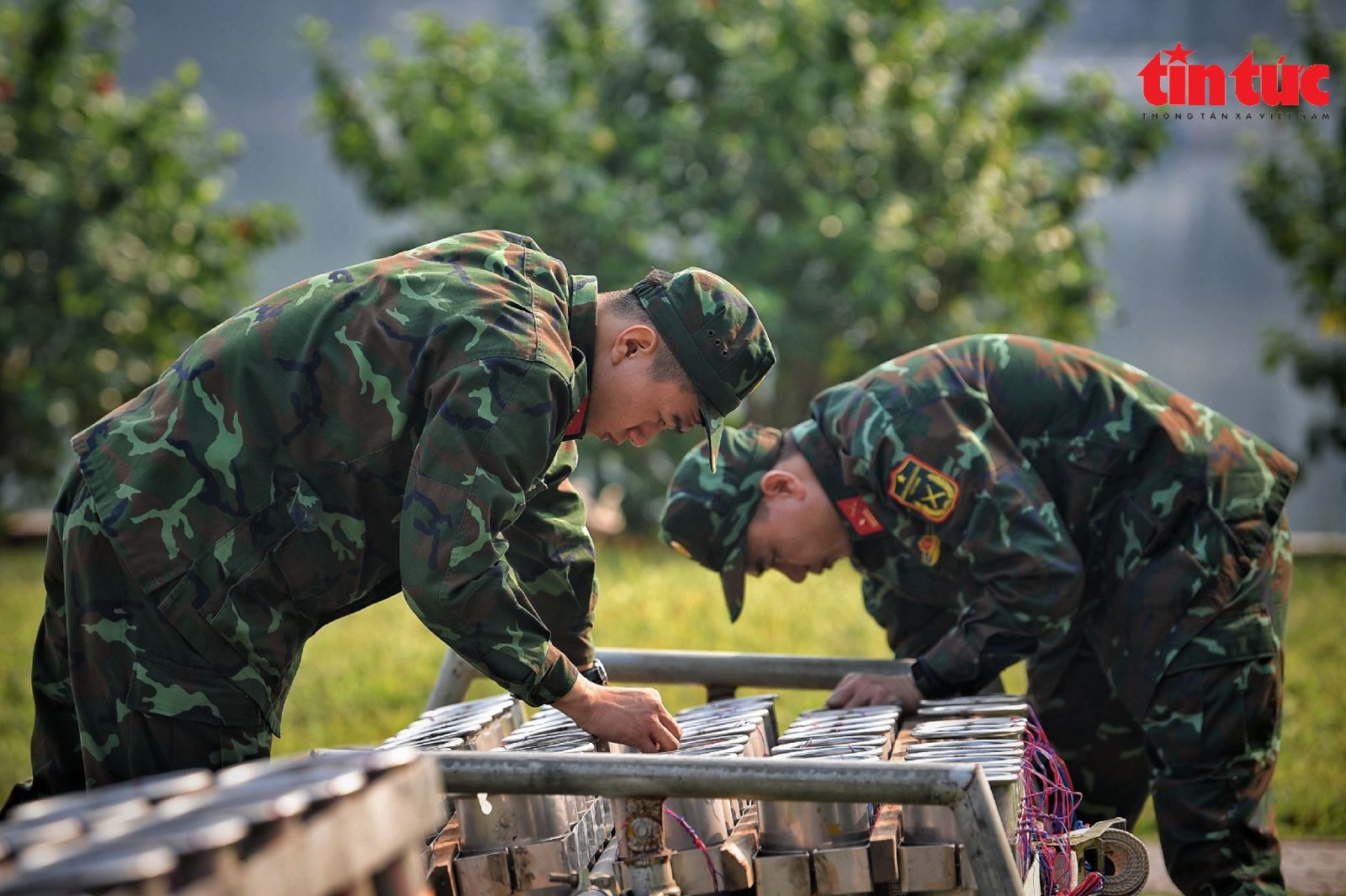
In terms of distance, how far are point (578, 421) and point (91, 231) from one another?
328 inches

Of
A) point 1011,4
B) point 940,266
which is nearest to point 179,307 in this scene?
point 940,266

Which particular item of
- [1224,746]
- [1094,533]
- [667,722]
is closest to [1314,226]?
[1094,533]

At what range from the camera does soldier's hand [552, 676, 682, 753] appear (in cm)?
283

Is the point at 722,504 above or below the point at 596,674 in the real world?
above

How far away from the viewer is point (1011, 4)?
11.2m

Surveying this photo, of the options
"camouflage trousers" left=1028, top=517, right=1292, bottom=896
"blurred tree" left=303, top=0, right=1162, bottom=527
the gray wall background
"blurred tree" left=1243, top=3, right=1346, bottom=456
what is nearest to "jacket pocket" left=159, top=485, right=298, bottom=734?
"camouflage trousers" left=1028, top=517, right=1292, bottom=896

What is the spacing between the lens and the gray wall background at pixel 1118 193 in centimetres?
1341

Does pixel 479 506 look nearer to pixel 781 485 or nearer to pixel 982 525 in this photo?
pixel 982 525

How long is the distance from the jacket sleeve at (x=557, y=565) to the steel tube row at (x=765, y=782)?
101 cm

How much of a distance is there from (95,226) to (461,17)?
5770 millimetres

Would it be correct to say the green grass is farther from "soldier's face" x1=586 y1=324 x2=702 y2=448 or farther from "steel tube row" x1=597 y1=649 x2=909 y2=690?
"soldier's face" x1=586 y1=324 x2=702 y2=448

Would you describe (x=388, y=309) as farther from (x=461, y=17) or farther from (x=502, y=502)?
(x=461, y=17)

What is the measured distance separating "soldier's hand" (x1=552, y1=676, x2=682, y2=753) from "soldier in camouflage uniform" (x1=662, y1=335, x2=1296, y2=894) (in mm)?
920

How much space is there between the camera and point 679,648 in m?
6.83
